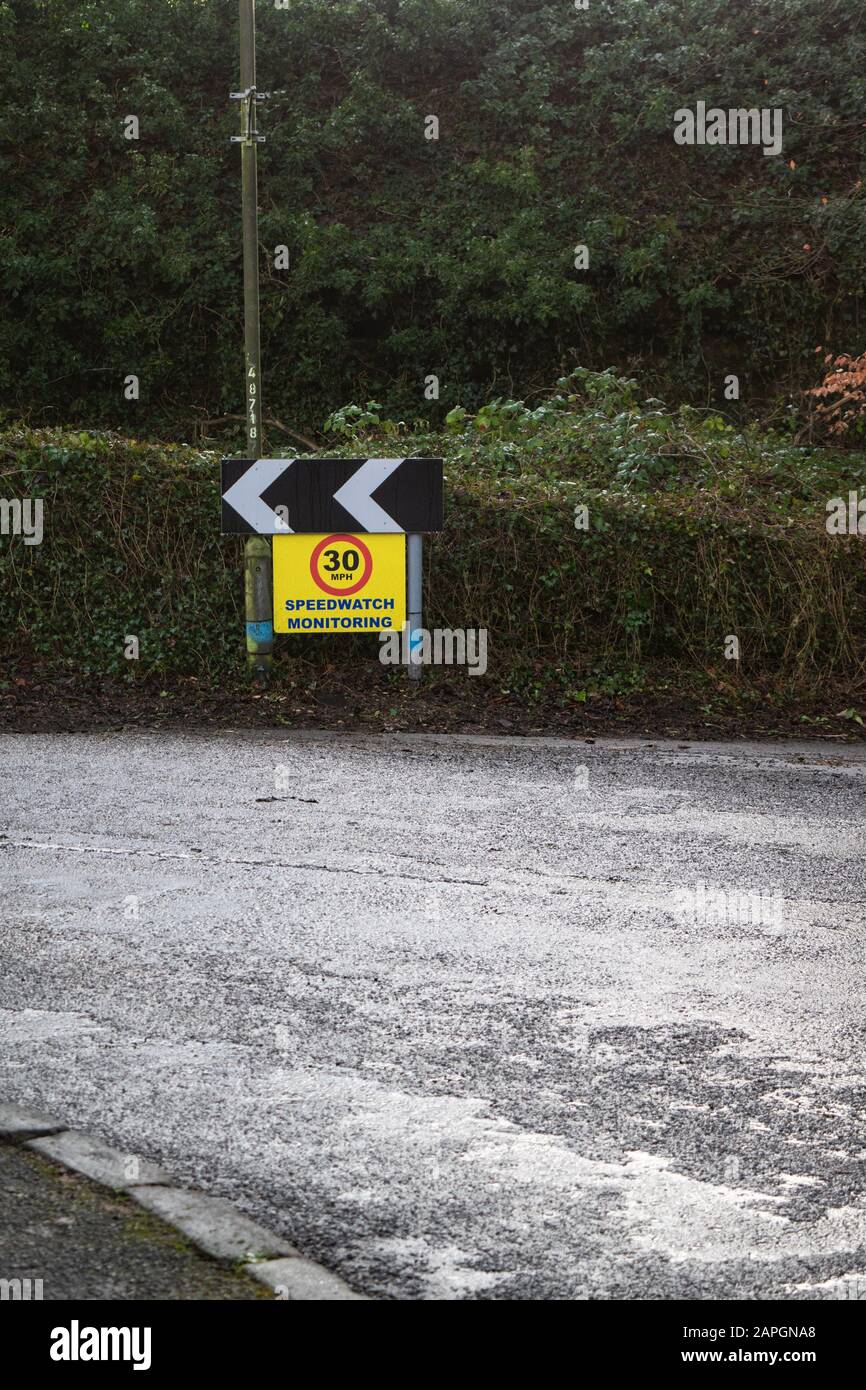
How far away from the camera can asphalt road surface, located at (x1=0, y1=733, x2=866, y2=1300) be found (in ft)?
12.4

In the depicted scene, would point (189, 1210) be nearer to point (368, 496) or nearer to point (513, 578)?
point (368, 496)

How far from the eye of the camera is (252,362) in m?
14.7

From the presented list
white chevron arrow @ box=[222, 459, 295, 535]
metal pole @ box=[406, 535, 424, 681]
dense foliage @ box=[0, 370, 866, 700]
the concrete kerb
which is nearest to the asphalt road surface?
the concrete kerb

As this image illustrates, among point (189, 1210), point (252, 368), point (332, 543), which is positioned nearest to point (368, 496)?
point (332, 543)

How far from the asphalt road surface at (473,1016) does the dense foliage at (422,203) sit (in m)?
17.3

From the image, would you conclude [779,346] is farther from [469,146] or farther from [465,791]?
[465,791]

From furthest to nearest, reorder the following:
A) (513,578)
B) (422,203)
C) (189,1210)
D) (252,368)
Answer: (422,203) → (252,368) → (513,578) → (189,1210)

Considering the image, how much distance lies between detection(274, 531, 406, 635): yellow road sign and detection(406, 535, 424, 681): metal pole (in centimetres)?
8

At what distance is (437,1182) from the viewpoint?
13.1ft

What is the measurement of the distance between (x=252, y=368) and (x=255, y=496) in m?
2.49
